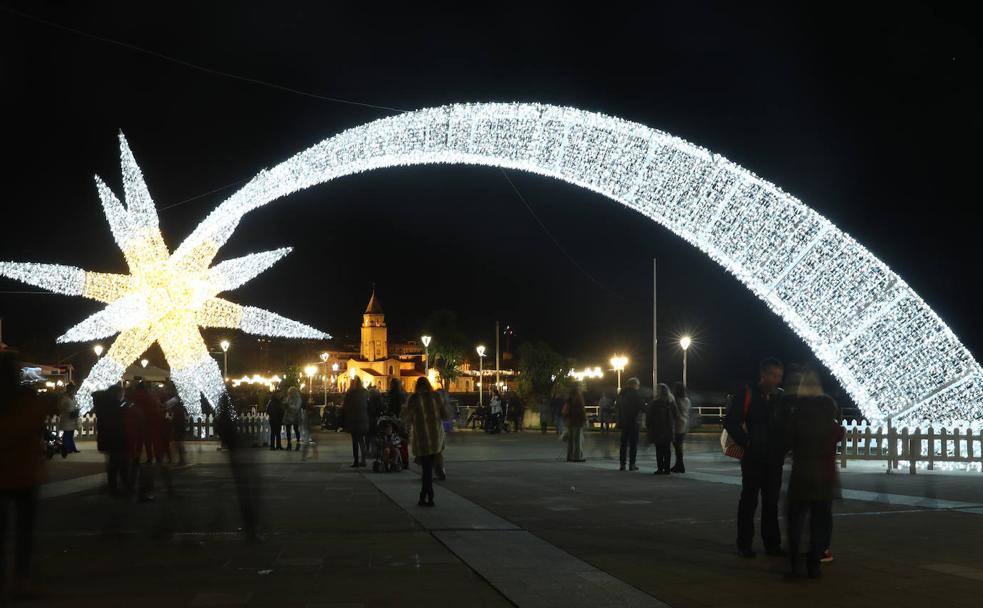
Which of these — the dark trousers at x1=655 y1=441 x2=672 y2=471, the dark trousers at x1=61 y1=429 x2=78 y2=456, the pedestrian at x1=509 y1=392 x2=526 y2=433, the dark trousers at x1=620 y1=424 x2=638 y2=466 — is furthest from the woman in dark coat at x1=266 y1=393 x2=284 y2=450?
the pedestrian at x1=509 y1=392 x2=526 y2=433

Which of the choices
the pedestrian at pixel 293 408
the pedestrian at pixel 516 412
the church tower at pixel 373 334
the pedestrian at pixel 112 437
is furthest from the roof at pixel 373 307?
the pedestrian at pixel 112 437

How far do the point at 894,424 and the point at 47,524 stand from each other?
15.4 metres

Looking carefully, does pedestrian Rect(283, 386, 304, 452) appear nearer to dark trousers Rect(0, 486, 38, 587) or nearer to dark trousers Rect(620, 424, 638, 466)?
dark trousers Rect(620, 424, 638, 466)

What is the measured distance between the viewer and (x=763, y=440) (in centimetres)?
891

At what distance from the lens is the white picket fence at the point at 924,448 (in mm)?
17516

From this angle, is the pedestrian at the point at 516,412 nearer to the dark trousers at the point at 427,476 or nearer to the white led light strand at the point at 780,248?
the white led light strand at the point at 780,248

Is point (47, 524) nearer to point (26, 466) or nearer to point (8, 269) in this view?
point (26, 466)

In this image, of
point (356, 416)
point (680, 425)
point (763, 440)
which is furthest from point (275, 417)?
point (763, 440)

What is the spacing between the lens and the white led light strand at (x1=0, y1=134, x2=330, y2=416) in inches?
893

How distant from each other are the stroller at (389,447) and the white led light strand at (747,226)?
588 cm

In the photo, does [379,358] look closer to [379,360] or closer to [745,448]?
[379,360]

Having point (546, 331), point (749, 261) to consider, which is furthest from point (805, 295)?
point (546, 331)

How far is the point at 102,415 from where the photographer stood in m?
13.7

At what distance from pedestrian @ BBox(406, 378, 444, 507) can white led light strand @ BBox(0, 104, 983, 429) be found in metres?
8.70
